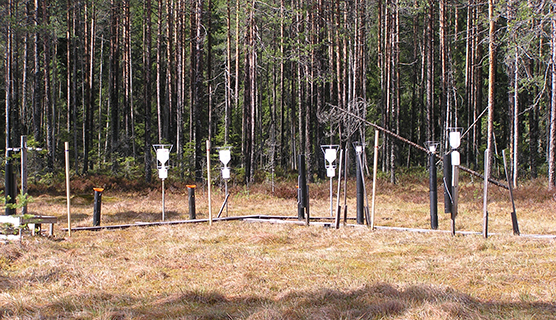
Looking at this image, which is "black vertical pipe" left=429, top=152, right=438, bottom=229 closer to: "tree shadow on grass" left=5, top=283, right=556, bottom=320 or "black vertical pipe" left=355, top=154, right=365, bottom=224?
"black vertical pipe" left=355, top=154, right=365, bottom=224

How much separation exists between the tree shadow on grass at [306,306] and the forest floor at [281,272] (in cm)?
2

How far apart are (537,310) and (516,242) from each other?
457 cm

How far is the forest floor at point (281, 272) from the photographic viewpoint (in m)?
5.55

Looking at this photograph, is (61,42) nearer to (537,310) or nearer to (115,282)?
(115,282)

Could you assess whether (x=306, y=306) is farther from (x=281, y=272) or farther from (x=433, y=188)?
(x=433, y=188)

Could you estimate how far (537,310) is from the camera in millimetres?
5312

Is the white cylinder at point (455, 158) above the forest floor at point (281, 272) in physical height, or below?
above

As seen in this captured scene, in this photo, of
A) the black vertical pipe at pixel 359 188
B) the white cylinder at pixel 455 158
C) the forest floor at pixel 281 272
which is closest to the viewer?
the forest floor at pixel 281 272

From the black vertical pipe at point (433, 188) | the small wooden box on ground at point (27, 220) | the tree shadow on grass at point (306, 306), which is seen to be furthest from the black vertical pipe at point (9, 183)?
the black vertical pipe at point (433, 188)

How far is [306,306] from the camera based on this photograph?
5668mm

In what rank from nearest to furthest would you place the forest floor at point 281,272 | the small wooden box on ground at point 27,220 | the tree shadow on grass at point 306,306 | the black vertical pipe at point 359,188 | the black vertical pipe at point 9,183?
the tree shadow on grass at point 306,306, the forest floor at point 281,272, the small wooden box on ground at point 27,220, the black vertical pipe at point 9,183, the black vertical pipe at point 359,188

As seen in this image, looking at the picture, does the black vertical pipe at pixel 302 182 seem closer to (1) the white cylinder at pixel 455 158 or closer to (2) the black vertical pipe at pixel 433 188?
(2) the black vertical pipe at pixel 433 188

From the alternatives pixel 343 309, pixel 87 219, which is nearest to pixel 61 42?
pixel 87 219

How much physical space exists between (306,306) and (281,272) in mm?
1872
